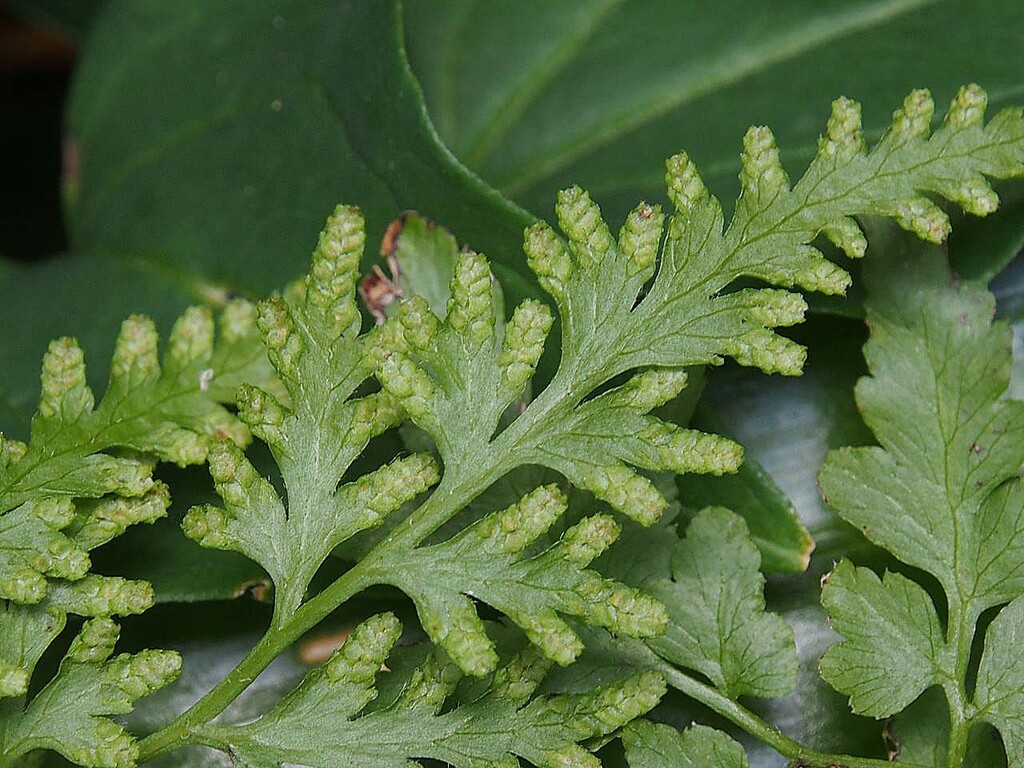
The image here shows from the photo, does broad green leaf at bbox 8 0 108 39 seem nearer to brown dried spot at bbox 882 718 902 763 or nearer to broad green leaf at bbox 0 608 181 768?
broad green leaf at bbox 0 608 181 768

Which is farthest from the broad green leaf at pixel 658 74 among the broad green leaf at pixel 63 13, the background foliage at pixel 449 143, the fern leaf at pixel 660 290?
the broad green leaf at pixel 63 13

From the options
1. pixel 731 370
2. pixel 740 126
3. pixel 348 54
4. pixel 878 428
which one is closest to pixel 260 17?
pixel 348 54

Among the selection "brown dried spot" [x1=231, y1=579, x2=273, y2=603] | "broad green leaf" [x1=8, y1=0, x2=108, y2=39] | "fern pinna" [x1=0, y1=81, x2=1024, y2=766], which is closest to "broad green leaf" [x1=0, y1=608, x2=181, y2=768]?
"fern pinna" [x1=0, y1=81, x2=1024, y2=766]

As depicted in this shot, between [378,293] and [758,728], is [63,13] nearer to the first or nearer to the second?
[378,293]

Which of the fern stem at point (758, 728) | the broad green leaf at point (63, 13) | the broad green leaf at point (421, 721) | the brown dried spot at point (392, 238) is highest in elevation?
the broad green leaf at point (63, 13)

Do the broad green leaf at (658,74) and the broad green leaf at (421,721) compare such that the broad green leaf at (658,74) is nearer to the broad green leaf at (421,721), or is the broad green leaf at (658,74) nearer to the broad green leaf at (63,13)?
the broad green leaf at (421,721)

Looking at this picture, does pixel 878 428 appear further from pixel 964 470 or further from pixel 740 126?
pixel 740 126
